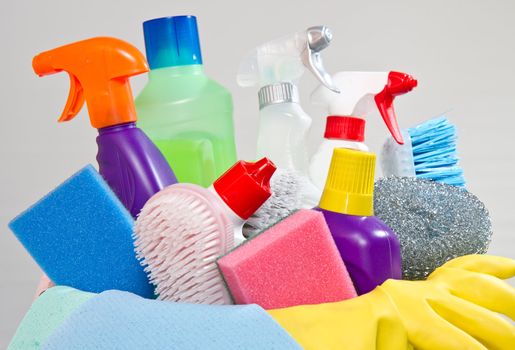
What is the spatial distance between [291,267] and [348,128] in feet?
0.72

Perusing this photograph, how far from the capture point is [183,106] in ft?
2.02

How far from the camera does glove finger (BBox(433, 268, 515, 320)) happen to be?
432 mm

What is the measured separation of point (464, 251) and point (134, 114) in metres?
0.27

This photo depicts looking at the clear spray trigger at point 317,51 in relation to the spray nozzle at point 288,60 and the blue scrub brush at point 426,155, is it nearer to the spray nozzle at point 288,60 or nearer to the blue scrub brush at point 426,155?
the spray nozzle at point 288,60

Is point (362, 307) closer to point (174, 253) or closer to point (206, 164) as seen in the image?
point (174, 253)

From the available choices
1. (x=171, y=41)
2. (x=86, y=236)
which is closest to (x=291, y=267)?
(x=86, y=236)

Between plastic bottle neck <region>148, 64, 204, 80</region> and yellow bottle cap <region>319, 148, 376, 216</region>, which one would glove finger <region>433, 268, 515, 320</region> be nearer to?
yellow bottle cap <region>319, 148, 376, 216</region>

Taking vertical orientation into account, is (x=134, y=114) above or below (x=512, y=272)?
above

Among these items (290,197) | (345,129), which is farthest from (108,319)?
(345,129)

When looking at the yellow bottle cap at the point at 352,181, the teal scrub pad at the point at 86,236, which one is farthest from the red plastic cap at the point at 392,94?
the teal scrub pad at the point at 86,236

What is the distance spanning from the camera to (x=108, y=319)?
1.38 feet

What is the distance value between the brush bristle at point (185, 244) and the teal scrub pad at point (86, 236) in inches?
0.9

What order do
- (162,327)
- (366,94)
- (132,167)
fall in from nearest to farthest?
(162,327) → (132,167) → (366,94)

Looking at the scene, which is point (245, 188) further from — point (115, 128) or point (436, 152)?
point (436, 152)
